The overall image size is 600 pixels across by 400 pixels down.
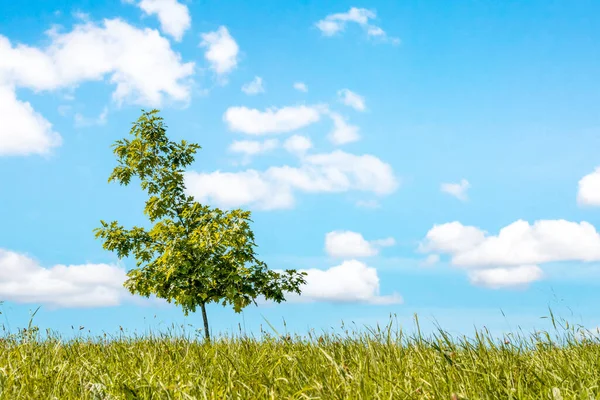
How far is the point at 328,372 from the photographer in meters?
5.21

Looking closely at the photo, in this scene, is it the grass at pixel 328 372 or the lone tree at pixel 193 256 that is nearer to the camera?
the grass at pixel 328 372

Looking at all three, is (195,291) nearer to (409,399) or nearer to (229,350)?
(229,350)

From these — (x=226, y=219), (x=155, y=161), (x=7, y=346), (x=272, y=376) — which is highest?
(x=155, y=161)

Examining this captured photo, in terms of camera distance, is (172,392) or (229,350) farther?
(229,350)

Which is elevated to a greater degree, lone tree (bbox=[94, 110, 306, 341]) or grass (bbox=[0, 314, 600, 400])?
lone tree (bbox=[94, 110, 306, 341])

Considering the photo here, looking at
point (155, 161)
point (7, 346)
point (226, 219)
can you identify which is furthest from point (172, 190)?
point (7, 346)

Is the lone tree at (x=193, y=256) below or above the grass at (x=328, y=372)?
above

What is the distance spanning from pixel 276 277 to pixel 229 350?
10676 mm

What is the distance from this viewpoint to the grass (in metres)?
4.21

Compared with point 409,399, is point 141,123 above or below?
above

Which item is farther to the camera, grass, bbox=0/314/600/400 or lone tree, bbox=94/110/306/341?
lone tree, bbox=94/110/306/341

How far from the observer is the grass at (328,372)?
4.21m

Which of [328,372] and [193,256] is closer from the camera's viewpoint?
[328,372]

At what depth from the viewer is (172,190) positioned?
19.1 m
